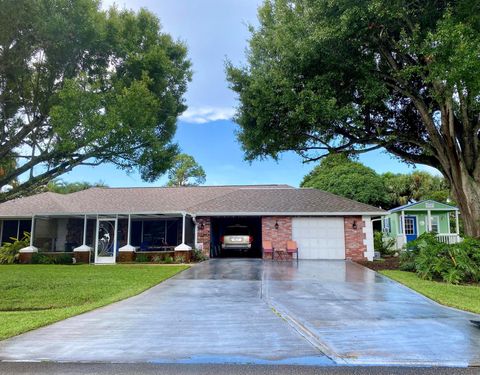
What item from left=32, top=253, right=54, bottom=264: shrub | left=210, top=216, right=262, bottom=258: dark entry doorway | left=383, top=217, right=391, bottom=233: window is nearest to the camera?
left=32, top=253, right=54, bottom=264: shrub

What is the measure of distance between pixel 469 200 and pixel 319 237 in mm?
8451

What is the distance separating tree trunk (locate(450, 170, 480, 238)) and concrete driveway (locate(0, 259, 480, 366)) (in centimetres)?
513

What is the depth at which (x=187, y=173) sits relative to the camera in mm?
48875

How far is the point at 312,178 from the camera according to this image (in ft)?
135

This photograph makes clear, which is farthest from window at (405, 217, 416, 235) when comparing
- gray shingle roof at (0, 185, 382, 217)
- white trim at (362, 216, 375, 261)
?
white trim at (362, 216, 375, 261)

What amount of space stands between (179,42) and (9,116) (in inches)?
250

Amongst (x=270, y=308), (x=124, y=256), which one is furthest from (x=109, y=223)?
(x=270, y=308)

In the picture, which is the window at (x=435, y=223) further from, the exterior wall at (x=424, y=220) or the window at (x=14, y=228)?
the window at (x=14, y=228)

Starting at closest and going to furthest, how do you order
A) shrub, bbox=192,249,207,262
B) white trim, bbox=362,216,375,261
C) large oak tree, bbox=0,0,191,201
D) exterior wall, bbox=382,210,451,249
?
A: large oak tree, bbox=0,0,191,201, shrub, bbox=192,249,207,262, white trim, bbox=362,216,375,261, exterior wall, bbox=382,210,451,249

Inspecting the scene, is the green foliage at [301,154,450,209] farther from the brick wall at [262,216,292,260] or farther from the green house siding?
the brick wall at [262,216,292,260]

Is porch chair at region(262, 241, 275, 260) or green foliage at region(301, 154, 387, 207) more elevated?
green foliage at region(301, 154, 387, 207)

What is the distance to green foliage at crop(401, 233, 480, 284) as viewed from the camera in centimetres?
1299

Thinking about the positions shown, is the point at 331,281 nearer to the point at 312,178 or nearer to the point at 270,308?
the point at 270,308

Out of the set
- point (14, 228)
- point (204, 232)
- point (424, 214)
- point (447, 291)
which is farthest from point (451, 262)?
point (14, 228)
